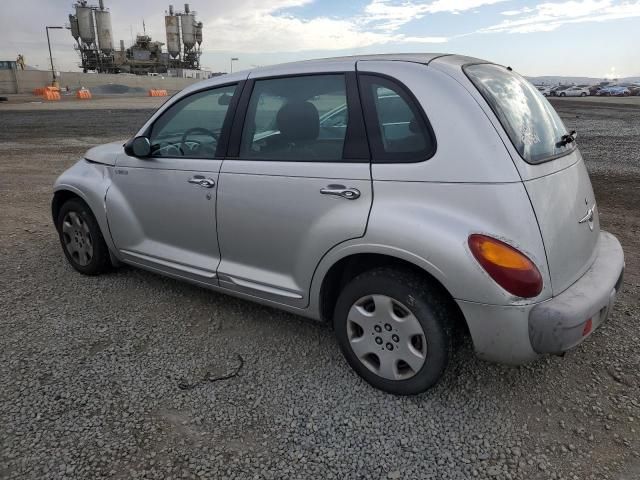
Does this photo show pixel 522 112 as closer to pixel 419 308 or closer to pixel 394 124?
pixel 394 124

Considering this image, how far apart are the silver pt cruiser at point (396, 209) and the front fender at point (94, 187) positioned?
617 mm

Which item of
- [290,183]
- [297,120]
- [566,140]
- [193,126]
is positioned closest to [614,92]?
[566,140]

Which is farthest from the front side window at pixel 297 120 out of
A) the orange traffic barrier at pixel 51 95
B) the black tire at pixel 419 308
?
the orange traffic barrier at pixel 51 95

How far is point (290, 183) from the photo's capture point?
286 centimetres

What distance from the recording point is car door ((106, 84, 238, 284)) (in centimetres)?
331

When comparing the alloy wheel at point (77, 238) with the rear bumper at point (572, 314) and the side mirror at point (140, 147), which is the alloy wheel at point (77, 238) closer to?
the side mirror at point (140, 147)

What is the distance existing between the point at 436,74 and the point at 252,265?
157 cm

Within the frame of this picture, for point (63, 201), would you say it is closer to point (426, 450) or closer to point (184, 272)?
point (184, 272)

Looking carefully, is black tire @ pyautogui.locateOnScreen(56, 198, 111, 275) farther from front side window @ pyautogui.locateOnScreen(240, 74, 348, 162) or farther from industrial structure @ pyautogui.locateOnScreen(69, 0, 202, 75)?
industrial structure @ pyautogui.locateOnScreen(69, 0, 202, 75)

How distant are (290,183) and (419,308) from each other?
1.01m

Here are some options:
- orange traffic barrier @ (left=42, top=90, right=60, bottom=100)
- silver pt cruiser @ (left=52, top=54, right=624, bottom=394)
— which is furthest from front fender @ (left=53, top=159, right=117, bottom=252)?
orange traffic barrier @ (left=42, top=90, right=60, bottom=100)

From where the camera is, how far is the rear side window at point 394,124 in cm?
251

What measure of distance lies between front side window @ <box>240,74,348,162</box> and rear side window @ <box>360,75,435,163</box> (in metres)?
0.17

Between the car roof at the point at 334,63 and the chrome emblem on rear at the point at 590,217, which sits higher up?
the car roof at the point at 334,63
